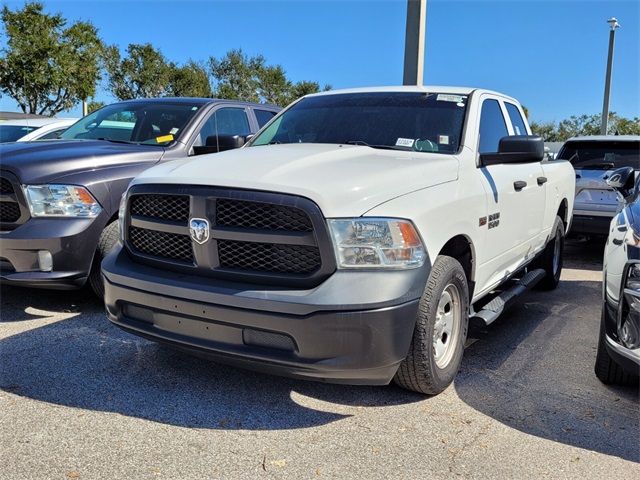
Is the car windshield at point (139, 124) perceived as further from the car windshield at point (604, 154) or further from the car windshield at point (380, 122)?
the car windshield at point (604, 154)

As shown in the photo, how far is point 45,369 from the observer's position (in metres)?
3.82

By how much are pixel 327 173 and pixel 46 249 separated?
8.14 ft

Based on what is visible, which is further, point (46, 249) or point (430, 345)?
point (46, 249)

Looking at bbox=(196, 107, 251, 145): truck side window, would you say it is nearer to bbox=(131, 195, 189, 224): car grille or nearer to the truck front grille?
the truck front grille

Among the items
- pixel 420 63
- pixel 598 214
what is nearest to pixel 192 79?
pixel 420 63

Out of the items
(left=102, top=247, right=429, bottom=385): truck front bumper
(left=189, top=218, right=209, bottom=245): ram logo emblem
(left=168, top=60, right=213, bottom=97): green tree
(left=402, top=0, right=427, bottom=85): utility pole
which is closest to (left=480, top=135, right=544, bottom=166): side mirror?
(left=102, top=247, right=429, bottom=385): truck front bumper

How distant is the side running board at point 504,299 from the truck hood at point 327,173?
0.97 meters

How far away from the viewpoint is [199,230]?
3.10 m

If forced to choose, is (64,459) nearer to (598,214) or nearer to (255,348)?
(255,348)

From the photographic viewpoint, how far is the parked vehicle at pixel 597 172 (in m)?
7.87

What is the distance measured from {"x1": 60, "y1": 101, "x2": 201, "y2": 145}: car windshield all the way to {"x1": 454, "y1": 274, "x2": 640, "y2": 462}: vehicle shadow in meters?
3.46

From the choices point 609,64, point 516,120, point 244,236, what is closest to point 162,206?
point 244,236

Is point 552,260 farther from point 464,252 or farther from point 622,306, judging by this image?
point 622,306

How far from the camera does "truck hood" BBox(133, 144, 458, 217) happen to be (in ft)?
9.66
